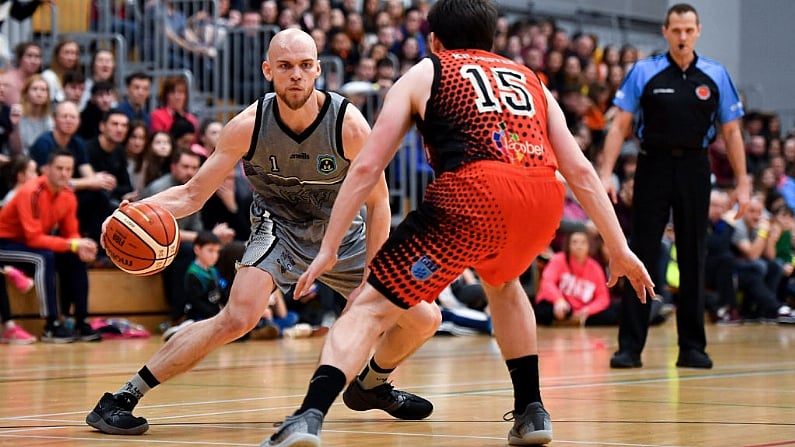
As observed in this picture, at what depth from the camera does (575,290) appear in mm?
13789

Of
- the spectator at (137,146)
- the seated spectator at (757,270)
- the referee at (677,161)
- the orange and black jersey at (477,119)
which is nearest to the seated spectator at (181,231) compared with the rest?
the spectator at (137,146)

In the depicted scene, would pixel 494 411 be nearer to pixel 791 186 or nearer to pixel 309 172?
pixel 309 172

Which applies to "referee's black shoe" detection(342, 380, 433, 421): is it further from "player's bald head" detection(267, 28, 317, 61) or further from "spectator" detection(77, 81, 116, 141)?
"spectator" detection(77, 81, 116, 141)

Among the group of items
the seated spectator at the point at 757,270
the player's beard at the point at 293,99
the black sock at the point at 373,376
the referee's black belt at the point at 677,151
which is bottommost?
the seated spectator at the point at 757,270

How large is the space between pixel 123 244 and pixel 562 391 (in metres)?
2.52

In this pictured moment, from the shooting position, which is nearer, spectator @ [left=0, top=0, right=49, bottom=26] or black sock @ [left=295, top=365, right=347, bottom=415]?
black sock @ [left=295, top=365, right=347, bottom=415]

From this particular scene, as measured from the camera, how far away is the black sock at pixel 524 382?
4625 mm

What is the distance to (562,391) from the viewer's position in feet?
21.7

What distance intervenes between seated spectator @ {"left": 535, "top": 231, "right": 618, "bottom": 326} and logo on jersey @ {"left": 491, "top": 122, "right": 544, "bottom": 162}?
373 inches

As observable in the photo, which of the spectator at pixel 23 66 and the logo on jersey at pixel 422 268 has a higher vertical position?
the logo on jersey at pixel 422 268

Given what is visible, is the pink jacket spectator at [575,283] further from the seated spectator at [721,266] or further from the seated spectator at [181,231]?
the seated spectator at [181,231]

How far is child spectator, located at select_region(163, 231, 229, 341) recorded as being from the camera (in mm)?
11422

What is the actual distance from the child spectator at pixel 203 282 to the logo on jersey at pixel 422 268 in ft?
24.5

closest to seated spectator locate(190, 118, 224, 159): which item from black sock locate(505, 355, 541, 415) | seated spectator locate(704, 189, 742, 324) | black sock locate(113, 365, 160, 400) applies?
seated spectator locate(704, 189, 742, 324)
